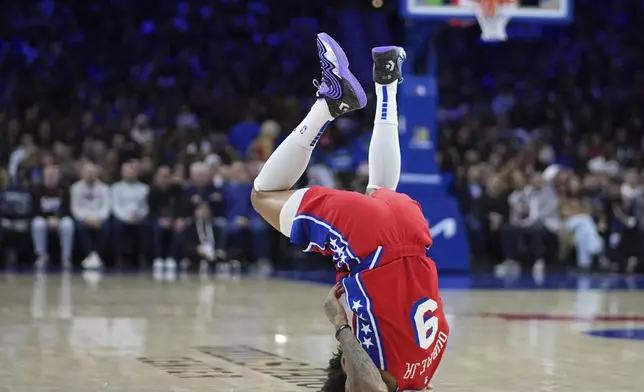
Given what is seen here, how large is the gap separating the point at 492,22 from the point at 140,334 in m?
8.24

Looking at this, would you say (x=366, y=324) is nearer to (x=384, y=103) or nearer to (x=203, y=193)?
(x=384, y=103)

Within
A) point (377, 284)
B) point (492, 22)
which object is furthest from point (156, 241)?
point (377, 284)

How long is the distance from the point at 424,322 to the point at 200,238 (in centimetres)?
1107

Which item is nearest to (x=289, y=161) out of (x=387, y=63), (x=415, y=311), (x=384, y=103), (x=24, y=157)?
(x=384, y=103)

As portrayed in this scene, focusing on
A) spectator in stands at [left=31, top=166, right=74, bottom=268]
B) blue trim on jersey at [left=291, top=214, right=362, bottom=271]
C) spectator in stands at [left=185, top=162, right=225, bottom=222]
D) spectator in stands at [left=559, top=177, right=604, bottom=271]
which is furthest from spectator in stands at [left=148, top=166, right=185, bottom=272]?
blue trim on jersey at [left=291, top=214, right=362, bottom=271]

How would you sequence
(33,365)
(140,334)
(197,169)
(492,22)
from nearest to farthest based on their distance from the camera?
(33,365) < (140,334) < (492,22) < (197,169)

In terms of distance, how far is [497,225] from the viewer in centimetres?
1706

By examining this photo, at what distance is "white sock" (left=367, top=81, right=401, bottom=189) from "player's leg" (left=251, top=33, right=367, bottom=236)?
14cm

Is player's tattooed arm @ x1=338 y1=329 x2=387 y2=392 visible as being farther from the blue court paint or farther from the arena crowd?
the arena crowd

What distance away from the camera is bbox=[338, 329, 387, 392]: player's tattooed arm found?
192 inches

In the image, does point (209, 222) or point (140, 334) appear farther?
point (209, 222)

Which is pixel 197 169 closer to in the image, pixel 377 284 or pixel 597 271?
pixel 597 271

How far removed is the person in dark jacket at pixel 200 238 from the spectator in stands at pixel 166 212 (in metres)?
0.16

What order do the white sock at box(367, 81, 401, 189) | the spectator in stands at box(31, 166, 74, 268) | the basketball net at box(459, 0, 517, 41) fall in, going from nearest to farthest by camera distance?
the white sock at box(367, 81, 401, 189) → the basketball net at box(459, 0, 517, 41) → the spectator in stands at box(31, 166, 74, 268)
